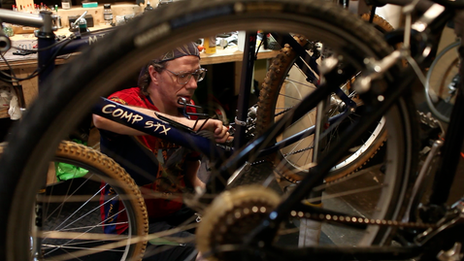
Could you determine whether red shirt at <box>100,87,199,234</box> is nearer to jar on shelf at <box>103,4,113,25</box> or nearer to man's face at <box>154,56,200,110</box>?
man's face at <box>154,56,200,110</box>

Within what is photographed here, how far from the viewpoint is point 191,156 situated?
3.98 ft

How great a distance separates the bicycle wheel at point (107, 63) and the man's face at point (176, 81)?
0.61 metres

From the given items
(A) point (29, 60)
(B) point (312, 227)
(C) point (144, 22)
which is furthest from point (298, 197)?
(A) point (29, 60)

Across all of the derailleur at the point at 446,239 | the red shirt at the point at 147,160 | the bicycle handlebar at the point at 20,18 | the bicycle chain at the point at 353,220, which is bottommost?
the red shirt at the point at 147,160

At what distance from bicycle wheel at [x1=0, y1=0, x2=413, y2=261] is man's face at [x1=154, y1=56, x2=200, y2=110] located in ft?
2.00

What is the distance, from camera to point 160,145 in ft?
3.61

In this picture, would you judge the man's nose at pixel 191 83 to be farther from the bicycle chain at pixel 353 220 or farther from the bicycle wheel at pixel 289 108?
the bicycle chain at pixel 353 220

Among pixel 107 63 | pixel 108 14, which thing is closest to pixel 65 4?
pixel 108 14

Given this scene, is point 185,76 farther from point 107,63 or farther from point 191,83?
point 107,63

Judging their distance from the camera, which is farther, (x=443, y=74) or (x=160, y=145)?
(x=443, y=74)

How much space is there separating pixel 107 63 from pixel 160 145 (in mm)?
683

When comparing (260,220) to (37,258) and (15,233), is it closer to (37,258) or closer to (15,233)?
(15,233)

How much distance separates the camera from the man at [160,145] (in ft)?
3.43

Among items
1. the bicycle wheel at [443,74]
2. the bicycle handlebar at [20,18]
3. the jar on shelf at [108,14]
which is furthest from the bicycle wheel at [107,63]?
the bicycle wheel at [443,74]
